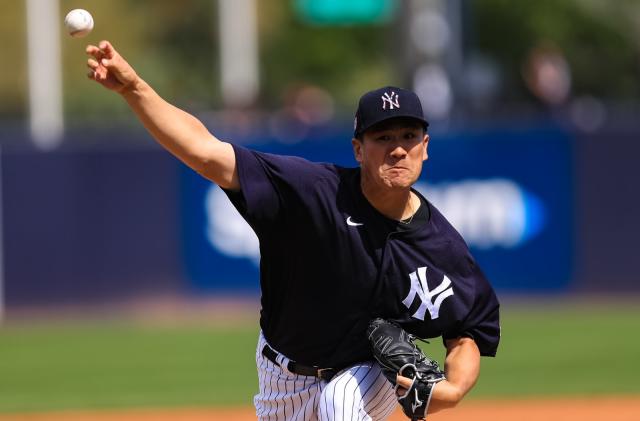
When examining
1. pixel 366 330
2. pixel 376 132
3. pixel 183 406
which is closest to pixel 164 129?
pixel 376 132

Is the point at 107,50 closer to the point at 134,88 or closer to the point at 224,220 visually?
the point at 134,88

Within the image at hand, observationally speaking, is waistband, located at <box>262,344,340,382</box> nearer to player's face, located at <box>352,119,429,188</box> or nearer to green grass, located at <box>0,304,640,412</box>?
player's face, located at <box>352,119,429,188</box>

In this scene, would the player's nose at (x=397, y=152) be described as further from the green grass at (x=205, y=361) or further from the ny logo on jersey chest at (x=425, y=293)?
the green grass at (x=205, y=361)

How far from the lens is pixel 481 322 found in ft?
16.9

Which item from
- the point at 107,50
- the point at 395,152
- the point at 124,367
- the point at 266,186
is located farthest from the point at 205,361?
the point at 107,50

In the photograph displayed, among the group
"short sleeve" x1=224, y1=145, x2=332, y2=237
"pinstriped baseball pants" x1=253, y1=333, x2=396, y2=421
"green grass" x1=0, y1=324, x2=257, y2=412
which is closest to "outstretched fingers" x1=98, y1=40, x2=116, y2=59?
"short sleeve" x1=224, y1=145, x2=332, y2=237

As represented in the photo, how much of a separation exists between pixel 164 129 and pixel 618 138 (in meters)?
10.3

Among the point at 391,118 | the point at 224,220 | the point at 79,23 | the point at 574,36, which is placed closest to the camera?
the point at 79,23

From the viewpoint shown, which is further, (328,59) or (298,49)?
(298,49)

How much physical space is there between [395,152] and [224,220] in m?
9.12

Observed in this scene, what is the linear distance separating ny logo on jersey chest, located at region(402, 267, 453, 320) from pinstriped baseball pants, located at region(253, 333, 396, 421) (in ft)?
1.02

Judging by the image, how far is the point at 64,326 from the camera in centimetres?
1362

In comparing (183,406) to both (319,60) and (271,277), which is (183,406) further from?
(319,60)

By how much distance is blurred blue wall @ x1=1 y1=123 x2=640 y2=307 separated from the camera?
547 inches
